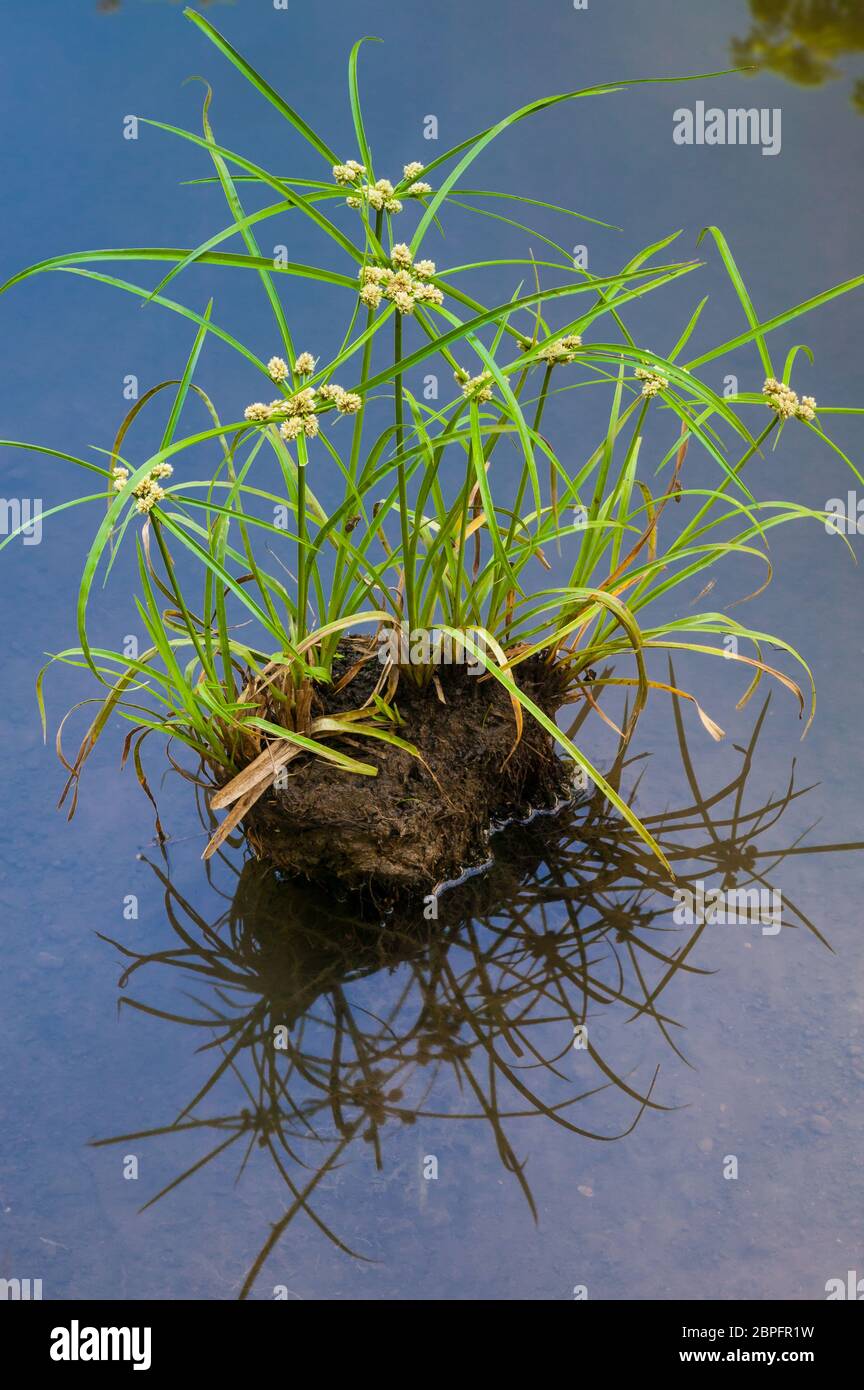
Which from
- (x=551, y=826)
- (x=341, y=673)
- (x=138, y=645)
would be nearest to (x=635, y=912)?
(x=551, y=826)

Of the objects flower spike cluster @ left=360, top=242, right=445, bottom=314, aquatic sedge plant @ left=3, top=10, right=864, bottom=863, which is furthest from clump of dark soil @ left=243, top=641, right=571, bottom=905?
flower spike cluster @ left=360, top=242, right=445, bottom=314

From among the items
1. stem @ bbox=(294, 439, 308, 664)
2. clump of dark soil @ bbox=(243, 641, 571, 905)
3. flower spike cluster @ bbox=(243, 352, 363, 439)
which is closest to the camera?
flower spike cluster @ bbox=(243, 352, 363, 439)

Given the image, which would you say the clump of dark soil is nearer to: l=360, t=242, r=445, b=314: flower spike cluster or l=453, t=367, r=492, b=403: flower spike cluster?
l=453, t=367, r=492, b=403: flower spike cluster

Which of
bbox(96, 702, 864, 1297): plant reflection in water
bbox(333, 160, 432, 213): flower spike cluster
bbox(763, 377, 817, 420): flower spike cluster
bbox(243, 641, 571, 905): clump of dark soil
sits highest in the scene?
bbox(333, 160, 432, 213): flower spike cluster

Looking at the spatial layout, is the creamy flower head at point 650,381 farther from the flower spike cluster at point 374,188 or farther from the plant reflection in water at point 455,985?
the plant reflection in water at point 455,985

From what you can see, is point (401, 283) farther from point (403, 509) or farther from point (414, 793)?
point (414, 793)
